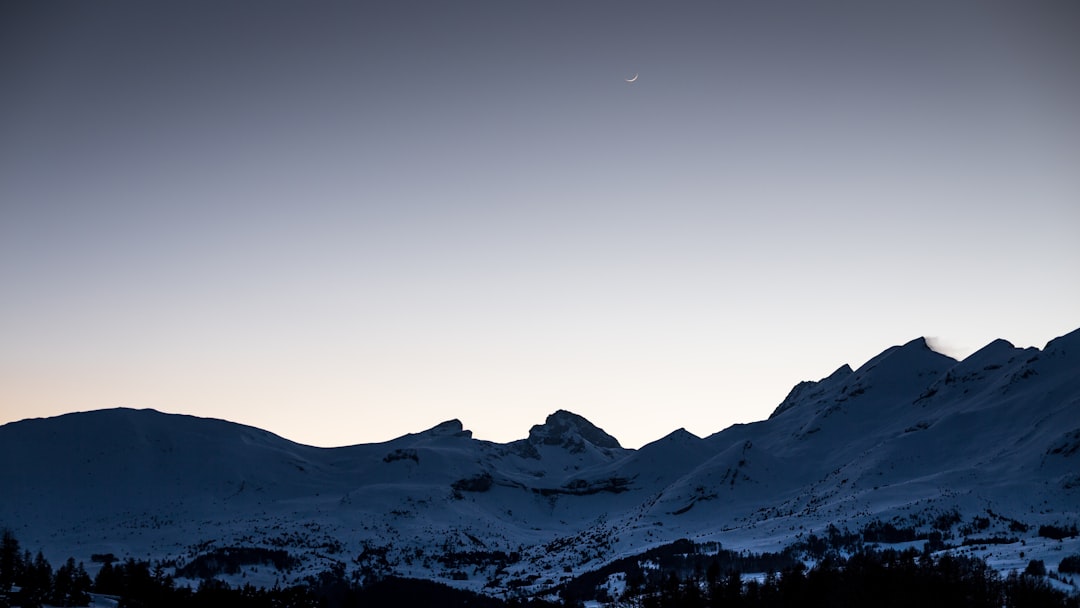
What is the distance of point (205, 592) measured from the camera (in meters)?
165

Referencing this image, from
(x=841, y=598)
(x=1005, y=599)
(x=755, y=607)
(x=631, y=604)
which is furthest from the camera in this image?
(x=631, y=604)

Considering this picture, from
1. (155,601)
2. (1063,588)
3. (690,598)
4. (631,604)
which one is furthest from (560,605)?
(1063,588)

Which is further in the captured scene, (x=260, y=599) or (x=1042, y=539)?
(x=1042, y=539)

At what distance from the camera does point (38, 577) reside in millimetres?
145125

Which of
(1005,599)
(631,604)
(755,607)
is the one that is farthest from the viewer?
(631,604)

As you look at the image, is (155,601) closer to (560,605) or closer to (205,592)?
(205,592)

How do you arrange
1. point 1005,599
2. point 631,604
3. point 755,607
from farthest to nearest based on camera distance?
1. point 631,604
2. point 755,607
3. point 1005,599

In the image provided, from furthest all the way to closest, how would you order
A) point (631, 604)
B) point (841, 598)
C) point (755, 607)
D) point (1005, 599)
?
point (631, 604) → point (755, 607) → point (841, 598) → point (1005, 599)

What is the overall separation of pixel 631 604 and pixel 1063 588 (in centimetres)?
7791

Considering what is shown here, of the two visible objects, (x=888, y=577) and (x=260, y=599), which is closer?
(x=888, y=577)

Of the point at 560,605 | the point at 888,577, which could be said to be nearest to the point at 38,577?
the point at 560,605

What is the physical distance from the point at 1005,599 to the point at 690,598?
48.9 m

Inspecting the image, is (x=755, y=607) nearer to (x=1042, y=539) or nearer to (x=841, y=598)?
(x=841, y=598)

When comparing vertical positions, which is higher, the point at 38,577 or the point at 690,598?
the point at 38,577
